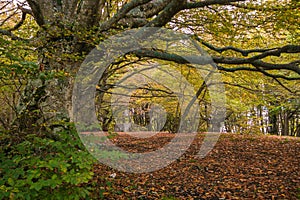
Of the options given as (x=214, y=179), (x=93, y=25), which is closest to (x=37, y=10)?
(x=93, y=25)

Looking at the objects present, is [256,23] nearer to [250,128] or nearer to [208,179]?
[208,179]

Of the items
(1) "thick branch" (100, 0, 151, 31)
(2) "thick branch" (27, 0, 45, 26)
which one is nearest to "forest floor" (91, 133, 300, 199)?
(1) "thick branch" (100, 0, 151, 31)

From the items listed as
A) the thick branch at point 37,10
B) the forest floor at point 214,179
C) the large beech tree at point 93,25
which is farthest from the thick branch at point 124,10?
the forest floor at point 214,179

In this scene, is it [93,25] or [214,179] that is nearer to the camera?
[93,25]

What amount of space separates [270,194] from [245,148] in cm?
314

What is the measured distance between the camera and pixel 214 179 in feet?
15.2

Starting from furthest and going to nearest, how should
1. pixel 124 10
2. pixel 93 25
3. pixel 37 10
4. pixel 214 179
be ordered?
pixel 214 179 → pixel 93 25 → pixel 37 10 → pixel 124 10

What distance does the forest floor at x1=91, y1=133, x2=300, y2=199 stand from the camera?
3.94 m

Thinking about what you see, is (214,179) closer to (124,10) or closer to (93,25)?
(124,10)

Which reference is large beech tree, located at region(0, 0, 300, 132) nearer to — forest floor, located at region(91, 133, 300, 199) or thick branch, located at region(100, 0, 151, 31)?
thick branch, located at region(100, 0, 151, 31)

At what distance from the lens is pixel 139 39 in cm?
478

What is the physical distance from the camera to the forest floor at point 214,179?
3939 millimetres

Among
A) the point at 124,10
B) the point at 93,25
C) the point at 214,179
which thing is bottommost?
the point at 214,179

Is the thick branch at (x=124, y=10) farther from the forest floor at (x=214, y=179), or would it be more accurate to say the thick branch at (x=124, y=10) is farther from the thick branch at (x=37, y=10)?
the forest floor at (x=214, y=179)
